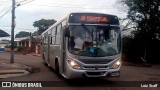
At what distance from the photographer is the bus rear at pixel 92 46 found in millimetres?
14211

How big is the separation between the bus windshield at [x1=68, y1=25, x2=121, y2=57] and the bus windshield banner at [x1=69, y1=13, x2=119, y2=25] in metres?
0.26

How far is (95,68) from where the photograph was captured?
14234mm

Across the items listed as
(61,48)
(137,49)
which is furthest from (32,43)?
(61,48)

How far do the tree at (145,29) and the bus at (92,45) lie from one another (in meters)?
22.4

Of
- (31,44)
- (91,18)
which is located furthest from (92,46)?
(31,44)

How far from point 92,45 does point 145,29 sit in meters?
23.5

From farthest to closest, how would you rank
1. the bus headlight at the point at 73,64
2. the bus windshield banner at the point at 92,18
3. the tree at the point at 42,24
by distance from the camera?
the tree at the point at 42,24, the bus windshield banner at the point at 92,18, the bus headlight at the point at 73,64

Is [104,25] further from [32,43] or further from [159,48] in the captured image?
[32,43]

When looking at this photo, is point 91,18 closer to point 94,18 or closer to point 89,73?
point 94,18

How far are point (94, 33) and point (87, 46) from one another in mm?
704

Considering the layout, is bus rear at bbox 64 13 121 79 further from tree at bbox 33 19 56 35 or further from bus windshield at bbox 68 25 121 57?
tree at bbox 33 19 56 35

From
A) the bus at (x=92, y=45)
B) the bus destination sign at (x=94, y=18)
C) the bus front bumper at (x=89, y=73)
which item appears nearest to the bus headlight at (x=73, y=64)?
the bus at (x=92, y=45)

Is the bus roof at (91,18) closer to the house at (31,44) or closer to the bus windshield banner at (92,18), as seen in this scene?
the bus windshield banner at (92,18)

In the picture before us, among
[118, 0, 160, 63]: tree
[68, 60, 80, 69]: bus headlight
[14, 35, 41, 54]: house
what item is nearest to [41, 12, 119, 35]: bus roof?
[68, 60, 80, 69]: bus headlight
